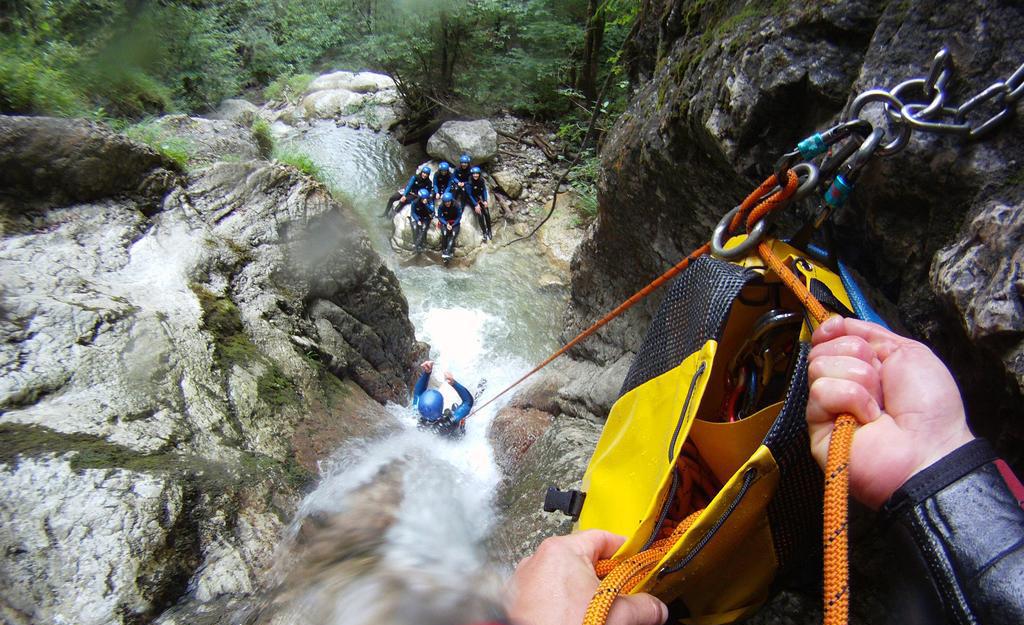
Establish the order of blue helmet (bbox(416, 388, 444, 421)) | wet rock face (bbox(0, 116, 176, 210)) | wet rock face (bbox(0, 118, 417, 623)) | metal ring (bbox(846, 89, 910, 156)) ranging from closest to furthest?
metal ring (bbox(846, 89, 910, 156)), wet rock face (bbox(0, 118, 417, 623)), wet rock face (bbox(0, 116, 176, 210)), blue helmet (bbox(416, 388, 444, 421))

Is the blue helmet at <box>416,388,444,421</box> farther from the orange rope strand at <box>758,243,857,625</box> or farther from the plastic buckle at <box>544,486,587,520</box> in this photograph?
the orange rope strand at <box>758,243,857,625</box>

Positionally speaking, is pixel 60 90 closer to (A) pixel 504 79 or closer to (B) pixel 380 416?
(B) pixel 380 416

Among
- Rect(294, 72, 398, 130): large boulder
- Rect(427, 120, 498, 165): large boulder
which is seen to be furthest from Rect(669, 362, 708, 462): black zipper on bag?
Rect(294, 72, 398, 130): large boulder

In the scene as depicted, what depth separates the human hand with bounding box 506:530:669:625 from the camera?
88cm

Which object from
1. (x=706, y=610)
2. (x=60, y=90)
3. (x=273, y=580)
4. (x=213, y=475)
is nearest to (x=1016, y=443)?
(x=706, y=610)

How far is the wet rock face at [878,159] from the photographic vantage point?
3.92 feet

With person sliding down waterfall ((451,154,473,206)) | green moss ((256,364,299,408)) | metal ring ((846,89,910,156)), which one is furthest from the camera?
person sliding down waterfall ((451,154,473,206))

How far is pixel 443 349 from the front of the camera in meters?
7.33

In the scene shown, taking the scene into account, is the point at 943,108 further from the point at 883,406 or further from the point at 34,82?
the point at 34,82

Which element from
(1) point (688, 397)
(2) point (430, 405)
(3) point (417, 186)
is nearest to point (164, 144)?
(2) point (430, 405)

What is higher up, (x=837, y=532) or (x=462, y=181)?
(x=462, y=181)

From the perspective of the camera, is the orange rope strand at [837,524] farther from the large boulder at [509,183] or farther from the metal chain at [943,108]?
the large boulder at [509,183]

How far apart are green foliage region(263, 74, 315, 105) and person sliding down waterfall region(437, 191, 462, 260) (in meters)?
8.55

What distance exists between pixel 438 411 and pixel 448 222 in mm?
5094
